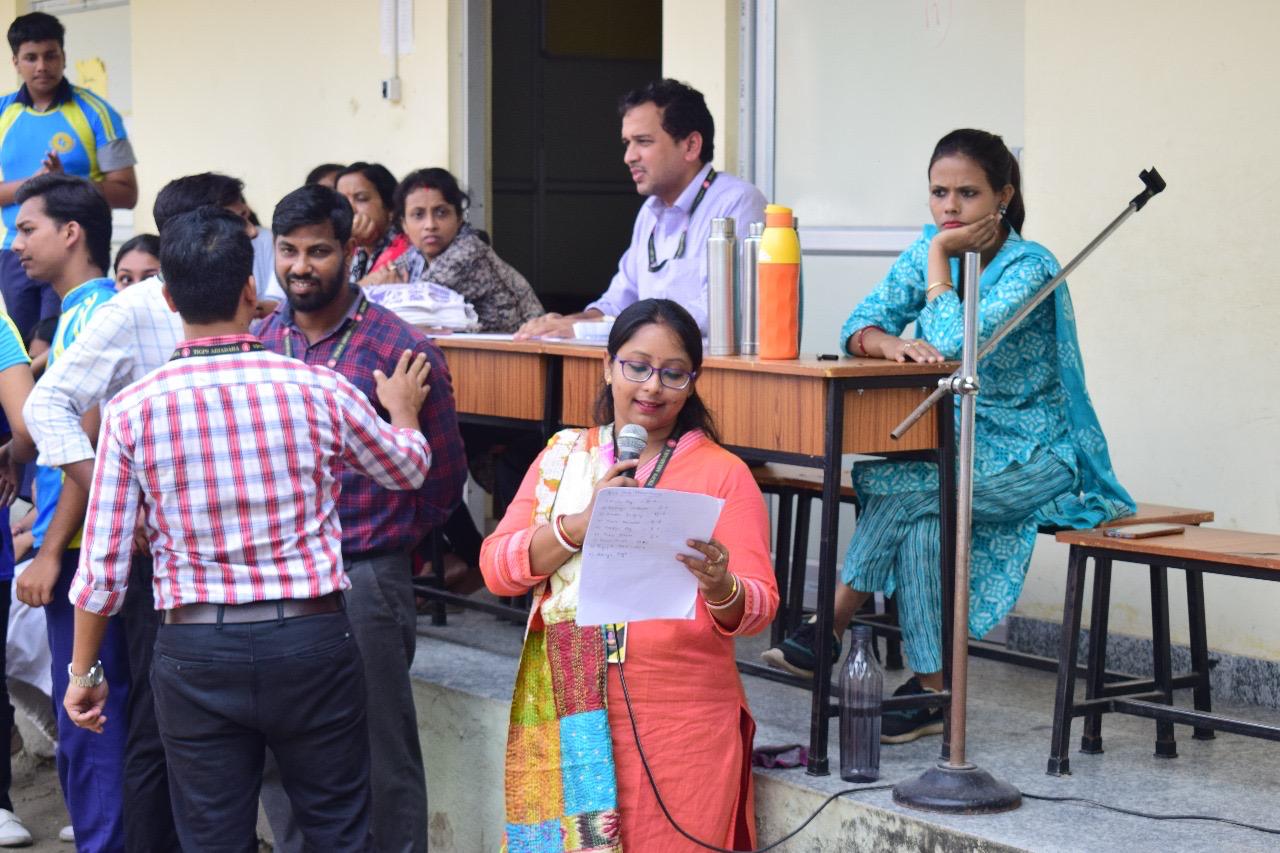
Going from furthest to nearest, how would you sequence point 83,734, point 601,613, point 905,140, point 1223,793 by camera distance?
point 905,140, point 83,734, point 1223,793, point 601,613

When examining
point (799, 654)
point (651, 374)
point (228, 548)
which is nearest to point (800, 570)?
point (799, 654)

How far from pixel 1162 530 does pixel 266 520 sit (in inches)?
84.8

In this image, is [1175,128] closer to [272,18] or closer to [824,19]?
[824,19]

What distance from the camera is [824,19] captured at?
5.93 m

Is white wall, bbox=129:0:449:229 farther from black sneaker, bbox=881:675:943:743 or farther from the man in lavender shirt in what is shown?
black sneaker, bbox=881:675:943:743

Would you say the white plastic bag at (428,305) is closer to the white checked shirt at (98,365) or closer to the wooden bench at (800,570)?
the wooden bench at (800,570)

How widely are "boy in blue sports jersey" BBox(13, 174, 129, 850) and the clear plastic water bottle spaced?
1865mm

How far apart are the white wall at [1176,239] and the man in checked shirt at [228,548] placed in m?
2.55

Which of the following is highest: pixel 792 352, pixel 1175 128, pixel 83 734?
pixel 1175 128

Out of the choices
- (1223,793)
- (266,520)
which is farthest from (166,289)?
(1223,793)

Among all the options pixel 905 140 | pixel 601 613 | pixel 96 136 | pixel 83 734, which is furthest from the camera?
pixel 96 136

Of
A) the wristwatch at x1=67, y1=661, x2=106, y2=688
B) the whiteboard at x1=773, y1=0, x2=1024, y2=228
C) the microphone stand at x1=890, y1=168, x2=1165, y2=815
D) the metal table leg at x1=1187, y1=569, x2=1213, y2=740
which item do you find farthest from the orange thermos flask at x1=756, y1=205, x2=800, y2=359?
the wristwatch at x1=67, y1=661, x2=106, y2=688

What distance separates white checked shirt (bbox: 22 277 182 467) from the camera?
3857 millimetres

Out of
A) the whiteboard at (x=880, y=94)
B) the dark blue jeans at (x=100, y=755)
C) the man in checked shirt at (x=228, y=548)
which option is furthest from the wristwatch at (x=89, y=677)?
the whiteboard at (x=880, y=94)
